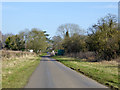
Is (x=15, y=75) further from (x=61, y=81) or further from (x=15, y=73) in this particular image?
(x=61, y=81)

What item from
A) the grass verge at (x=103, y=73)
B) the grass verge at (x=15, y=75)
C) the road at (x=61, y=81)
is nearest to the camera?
the road at (x=61, y=81)

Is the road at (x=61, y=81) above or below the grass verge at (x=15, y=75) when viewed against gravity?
below

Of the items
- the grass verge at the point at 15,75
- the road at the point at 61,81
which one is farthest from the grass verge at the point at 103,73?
the grass verge at the point at 15,75

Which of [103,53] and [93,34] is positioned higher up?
[93,34]

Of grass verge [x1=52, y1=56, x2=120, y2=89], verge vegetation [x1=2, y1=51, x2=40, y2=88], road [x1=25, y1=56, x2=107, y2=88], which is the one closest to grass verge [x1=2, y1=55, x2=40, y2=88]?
verge vegetation [x1=2, y1=51, x2=40, y2=88]

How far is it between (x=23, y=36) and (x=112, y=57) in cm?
5667

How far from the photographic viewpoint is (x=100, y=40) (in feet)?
139

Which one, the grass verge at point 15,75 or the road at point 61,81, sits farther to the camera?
the grass verge at point 15,75

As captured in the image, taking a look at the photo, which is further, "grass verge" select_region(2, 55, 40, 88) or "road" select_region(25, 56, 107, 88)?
"grass verge" select_region(2, 55, 40, 88)

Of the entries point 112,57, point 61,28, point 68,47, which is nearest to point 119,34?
point 112,57

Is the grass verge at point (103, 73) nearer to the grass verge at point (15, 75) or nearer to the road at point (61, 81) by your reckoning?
the road at point (61, 81)

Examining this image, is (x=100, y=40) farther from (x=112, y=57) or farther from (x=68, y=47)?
(x=68, y=47)

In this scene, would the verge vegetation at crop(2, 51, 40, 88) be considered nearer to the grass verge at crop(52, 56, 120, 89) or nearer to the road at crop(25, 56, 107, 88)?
the road at crop(25, 56, 107, 88)

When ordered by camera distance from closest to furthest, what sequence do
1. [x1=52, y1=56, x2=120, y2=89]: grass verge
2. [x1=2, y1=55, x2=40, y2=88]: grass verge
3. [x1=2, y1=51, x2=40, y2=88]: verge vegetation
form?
[x1=2, y1=55, x2=40, y2=88]: grass verge, [x1=2, y1=51, x2=40, y2=88]: verge vegetation, [x1=52, y1=56, x2=120, y2=89]: grass verge
